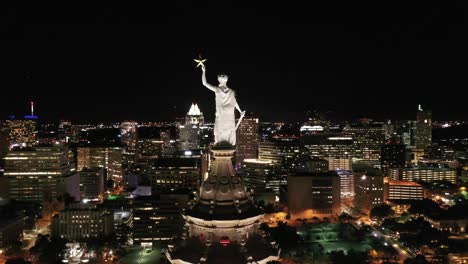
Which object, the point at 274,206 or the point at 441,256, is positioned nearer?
the point at 441,256

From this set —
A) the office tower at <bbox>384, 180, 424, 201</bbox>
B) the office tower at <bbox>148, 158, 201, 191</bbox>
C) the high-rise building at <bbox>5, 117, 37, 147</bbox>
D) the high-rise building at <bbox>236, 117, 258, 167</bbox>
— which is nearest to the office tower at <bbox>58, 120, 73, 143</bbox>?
the high-rise building at <bbox>5, 117, 37, 147</bbox>

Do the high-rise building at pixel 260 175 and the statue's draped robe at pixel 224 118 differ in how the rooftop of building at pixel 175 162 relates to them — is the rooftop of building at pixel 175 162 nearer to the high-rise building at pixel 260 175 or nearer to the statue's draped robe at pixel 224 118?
the high-rise building at pixel 260 175

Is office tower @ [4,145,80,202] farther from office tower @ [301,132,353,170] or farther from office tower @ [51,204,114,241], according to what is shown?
office tower @ [301,132,353,170]

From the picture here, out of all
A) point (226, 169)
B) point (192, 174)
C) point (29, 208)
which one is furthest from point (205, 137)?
point (226, 169)

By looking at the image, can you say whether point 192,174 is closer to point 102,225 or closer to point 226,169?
point 102,225

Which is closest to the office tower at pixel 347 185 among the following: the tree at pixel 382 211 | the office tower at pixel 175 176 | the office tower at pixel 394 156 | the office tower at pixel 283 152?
the office tower at pixel 283 152

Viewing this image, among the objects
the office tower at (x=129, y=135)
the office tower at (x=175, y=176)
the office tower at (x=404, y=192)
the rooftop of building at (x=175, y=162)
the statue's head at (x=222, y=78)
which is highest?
the statue's head at (x=222, y=78)

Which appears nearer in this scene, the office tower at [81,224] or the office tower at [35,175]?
the office tower at [81,224]
